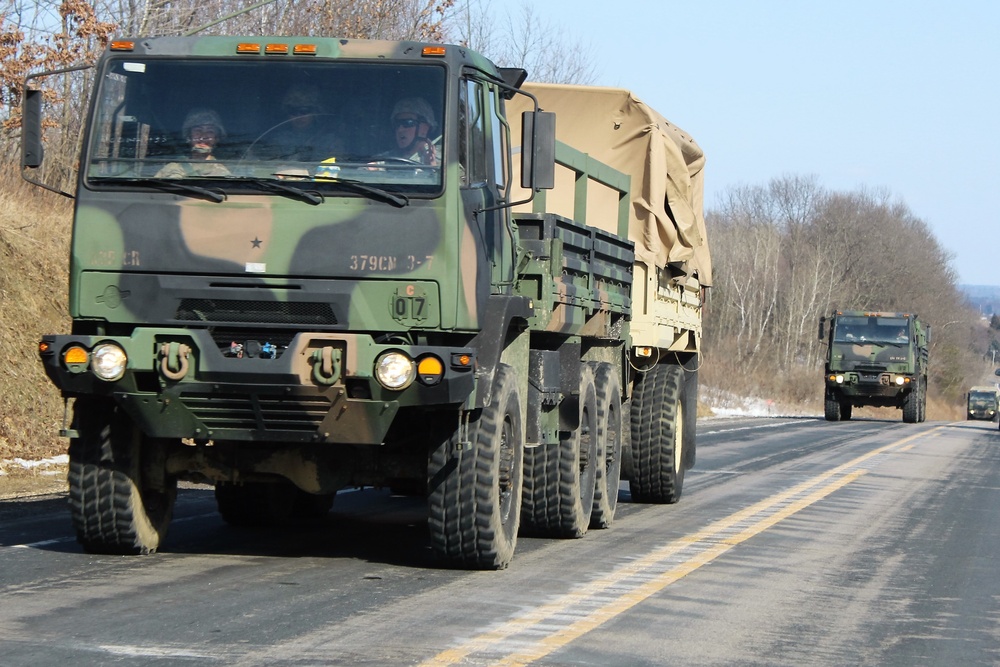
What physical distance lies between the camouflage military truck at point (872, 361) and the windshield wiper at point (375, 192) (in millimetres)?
34144

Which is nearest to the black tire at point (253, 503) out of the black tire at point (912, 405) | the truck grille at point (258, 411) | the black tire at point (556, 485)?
the black tire at point (556, 485)

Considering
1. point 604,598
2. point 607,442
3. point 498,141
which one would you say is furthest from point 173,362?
point 607,442

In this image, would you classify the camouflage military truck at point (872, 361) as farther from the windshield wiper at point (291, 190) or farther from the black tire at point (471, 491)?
the windshield wiper at point (291, 190)

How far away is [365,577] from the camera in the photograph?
8.25 meters

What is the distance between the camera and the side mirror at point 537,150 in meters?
8.33

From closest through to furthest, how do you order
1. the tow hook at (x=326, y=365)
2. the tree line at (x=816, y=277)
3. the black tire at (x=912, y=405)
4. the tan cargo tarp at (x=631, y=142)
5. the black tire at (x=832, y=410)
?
the tow hook at (x=326, y=365) → the tan cargo tarp at (x=631, y=142) → the black tire at (x=832, y=410) → the black tire at (x=912, y=405) → the tree line at (x=816, y=277)

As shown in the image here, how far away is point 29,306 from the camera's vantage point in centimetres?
1822

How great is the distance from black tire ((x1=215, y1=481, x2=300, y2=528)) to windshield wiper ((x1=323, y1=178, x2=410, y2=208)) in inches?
120

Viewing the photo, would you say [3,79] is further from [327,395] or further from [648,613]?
[648,613]

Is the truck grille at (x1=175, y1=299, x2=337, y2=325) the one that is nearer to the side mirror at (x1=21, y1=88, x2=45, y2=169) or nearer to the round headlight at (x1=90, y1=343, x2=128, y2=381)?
the round headlight at (x1=90, y1=343, x2=128, y2=381)

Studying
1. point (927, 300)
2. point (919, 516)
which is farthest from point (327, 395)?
point (927, 300)

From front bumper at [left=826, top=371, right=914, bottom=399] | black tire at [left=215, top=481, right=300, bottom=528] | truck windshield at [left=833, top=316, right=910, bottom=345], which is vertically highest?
truck windshield at [left=833, top=316, right=910, bottom=345]

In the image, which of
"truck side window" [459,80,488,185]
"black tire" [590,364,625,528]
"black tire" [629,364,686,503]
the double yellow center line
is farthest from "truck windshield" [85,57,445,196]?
"black tire" [629,364,686,503]

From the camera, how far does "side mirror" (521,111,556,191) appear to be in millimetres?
8328
